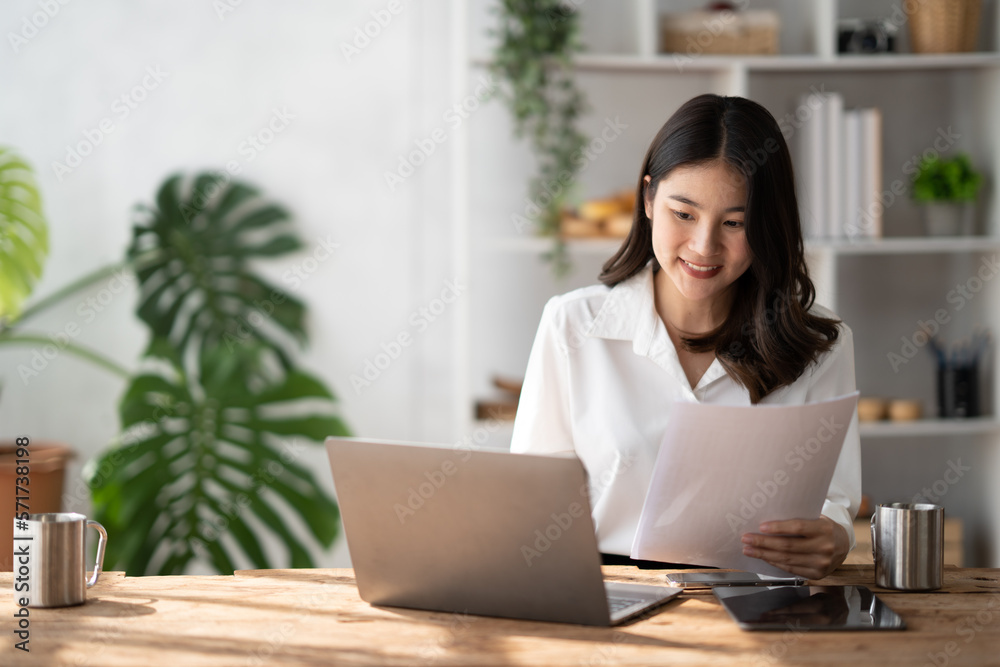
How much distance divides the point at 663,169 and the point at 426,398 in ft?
5.48

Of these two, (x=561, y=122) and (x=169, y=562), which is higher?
(x=561, y=122)

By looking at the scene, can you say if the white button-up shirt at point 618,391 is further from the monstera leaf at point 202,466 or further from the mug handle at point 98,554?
the monstera leaf at point 202,466

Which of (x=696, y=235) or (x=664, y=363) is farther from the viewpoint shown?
(x=664, y=363)

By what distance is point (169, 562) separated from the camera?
2654 mm

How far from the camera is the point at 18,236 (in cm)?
278

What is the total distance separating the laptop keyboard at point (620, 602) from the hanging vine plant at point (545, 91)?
5.42ft

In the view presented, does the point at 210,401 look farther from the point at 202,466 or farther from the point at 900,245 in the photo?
the point at 900,245

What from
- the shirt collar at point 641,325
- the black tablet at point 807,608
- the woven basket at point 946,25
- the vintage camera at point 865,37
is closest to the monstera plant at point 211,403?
the shirt collar at point 641,325

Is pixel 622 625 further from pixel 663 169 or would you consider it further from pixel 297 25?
pixel 297 25

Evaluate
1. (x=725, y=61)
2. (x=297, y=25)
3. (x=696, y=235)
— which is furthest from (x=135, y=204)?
(x=696, y=235)

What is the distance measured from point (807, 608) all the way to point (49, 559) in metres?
1.00

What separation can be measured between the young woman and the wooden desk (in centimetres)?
42

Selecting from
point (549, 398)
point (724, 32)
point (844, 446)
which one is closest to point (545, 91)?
point (724, 32)

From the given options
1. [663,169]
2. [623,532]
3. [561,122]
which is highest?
[561,122]
